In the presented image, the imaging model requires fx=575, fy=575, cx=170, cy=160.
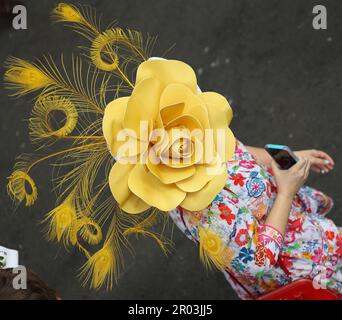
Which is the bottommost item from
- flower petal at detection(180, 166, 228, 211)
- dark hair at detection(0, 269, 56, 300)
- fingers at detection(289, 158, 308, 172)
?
dark hair at detection(0, 269, 56, 300)

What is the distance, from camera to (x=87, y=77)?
3.82 ft

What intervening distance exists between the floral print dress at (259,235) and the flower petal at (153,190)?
0.10 m

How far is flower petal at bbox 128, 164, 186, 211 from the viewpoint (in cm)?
107

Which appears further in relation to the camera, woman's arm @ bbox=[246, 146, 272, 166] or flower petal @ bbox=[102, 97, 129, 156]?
woman's arm @ bbox=[246, 146, 272, 166]

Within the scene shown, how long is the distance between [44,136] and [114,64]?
20 centimetres

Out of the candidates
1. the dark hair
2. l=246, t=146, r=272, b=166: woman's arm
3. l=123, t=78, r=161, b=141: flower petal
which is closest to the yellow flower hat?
l=123, t=78, r=161, b=141: flower petal

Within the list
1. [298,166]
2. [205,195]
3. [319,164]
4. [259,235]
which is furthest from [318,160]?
[205,195]

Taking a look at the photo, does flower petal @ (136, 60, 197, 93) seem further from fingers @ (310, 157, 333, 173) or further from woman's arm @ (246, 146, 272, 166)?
fingers @ (310, 157, 333, 173)

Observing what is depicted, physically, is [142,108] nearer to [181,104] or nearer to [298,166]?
[181,104]

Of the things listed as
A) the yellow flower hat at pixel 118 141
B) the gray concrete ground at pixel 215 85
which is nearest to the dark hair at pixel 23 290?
the yellow flower hat at pixel 118 141

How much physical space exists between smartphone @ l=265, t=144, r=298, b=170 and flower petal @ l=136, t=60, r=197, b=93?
0.35 metres

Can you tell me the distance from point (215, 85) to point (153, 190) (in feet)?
4.57
